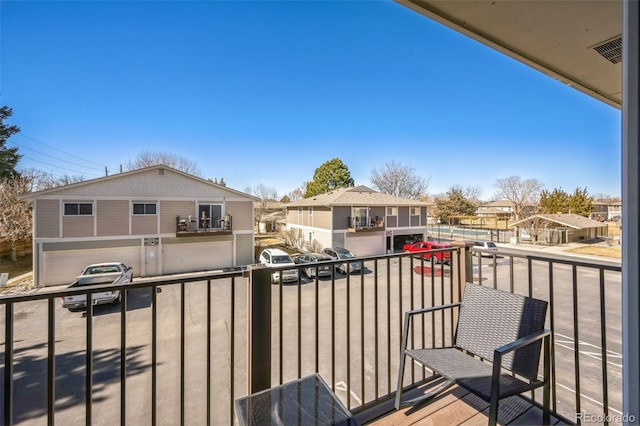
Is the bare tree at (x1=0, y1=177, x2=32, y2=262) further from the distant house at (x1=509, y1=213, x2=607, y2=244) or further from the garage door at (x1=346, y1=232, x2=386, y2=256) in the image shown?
the distant house at (x1=509, y1=213, x2=607, y2=244)

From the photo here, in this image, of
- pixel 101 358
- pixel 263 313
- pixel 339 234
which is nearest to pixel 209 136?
pixel 339 234

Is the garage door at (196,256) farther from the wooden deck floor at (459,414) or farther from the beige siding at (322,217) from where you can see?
the wooden deck floor at (459,414)

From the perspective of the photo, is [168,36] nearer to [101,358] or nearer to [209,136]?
[101,358]

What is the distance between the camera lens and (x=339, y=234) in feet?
49.0

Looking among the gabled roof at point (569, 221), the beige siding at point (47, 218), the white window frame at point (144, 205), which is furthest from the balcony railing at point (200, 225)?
the gabled roof at point (569, 221)

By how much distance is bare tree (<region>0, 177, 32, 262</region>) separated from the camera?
11.2 metres

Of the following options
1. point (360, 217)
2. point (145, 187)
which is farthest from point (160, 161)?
point (360, 217)

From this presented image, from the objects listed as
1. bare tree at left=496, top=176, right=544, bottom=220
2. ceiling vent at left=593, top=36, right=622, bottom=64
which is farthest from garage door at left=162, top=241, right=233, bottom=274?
bare tree at left=496, top=176, right=544, bottom=220

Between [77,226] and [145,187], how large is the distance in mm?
2804

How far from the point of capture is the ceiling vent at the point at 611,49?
1.51m

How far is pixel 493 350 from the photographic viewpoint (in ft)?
4.98

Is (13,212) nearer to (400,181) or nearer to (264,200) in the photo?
(264,200)

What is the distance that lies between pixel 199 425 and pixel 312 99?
14337 millimetres

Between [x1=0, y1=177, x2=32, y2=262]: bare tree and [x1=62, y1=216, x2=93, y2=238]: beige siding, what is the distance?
255cm
